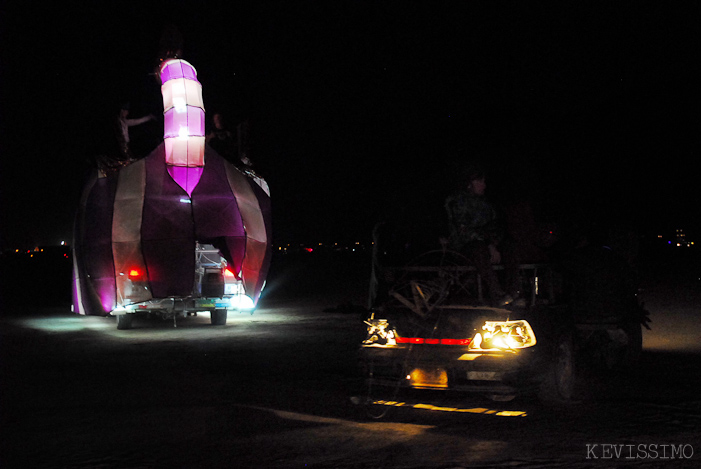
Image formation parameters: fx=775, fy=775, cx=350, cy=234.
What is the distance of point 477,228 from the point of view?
829 cm

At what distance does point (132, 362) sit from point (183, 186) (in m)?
8.59

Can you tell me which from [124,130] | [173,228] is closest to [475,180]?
[173,228]

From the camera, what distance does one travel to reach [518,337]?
7.18 m

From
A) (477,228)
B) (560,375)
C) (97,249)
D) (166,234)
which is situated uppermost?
(166,234)

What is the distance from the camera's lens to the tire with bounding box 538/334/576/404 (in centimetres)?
768

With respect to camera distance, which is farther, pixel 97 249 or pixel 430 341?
pixel 97 249

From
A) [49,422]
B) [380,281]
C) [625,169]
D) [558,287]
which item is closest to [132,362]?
[49,422]

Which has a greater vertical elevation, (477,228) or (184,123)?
(184,123)

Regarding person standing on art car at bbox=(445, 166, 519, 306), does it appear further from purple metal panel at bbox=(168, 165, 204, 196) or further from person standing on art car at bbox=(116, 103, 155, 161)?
person standing on art car at bbox=(116, 103, 155, 161)

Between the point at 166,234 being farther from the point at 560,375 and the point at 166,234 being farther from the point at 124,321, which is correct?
the point at 560,375

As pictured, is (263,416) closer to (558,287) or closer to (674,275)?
(558,287)

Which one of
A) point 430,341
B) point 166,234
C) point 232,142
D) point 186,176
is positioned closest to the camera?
point 430,341

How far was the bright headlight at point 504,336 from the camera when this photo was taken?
7.16 meters

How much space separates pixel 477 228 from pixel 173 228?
12441 millimetres
